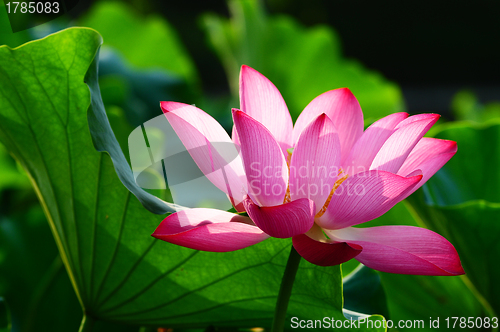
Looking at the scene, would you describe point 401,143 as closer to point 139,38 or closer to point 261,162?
point 261,162

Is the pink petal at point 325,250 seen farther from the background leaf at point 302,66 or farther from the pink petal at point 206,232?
the background leaf at point 302,66

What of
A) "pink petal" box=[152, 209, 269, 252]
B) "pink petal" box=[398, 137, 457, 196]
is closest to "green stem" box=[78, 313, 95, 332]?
"pink petal" box=[152, 209, 269, 252]

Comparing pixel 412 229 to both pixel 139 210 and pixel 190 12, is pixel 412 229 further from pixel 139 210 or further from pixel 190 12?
pixel 190 12

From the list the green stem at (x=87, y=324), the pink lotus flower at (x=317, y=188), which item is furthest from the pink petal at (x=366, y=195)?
the green stem at (x=87, y=324)

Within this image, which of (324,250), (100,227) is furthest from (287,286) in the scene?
(100,227)

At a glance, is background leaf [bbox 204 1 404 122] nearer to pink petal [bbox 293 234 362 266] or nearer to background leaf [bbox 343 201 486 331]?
background leaf [bbox 343 201 486 331]
